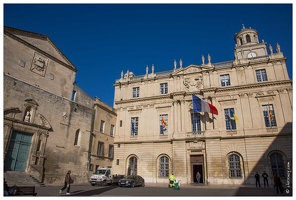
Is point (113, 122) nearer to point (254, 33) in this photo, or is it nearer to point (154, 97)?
point (154, 97)

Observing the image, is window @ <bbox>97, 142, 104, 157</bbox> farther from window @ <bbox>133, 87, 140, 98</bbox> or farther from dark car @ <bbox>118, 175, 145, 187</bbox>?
window @ <bbox>133, 87, 140, 98</bbox>

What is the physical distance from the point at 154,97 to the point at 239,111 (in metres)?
9.88

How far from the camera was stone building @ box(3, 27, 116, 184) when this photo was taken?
1684 centimetres

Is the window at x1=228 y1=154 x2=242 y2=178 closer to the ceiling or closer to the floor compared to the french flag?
closer to the floor

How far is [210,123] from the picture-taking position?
2275 cm

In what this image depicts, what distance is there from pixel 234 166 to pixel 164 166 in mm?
7334

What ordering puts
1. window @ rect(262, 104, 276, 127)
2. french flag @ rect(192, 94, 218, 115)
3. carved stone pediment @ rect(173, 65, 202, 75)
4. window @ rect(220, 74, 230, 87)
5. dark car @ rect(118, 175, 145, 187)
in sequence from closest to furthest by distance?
dark car @ rect(118, 175, 145, 187) → window @ rect(262, 104, 276, 127) → french flag @ rect(192, 94, 218, 115) → window @ rect(220, 74, 230, 87) → carved stone pediment @ rect(173, 65, 202, 75)

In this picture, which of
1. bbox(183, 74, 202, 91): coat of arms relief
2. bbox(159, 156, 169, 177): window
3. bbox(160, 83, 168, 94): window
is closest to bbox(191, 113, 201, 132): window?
bbox(183, 74, 202, 91): coat of arms relief

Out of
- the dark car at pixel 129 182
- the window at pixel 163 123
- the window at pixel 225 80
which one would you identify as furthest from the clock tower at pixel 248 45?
the dark car at pixel 129 182

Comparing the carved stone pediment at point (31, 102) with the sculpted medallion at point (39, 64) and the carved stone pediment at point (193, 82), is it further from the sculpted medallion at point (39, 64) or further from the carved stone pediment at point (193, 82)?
the carved stone pediment at point (193, 82)

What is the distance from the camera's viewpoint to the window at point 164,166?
23.4 m

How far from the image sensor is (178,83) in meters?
26.1

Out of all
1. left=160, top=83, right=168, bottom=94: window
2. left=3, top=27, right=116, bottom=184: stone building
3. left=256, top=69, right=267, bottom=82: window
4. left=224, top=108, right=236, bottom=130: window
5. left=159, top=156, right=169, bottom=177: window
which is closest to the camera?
left=3, top=27, right=116, bottom=184: stone building

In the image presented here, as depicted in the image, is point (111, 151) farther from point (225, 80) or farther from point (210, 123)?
point (225, 80)
